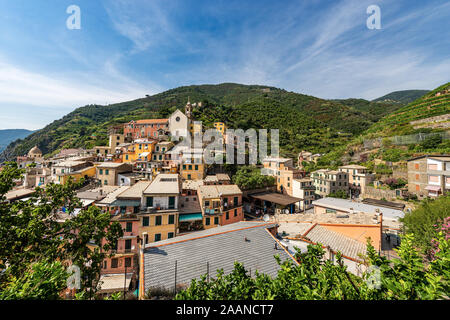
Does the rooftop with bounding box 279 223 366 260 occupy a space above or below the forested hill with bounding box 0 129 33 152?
below

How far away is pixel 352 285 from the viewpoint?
10.2ft

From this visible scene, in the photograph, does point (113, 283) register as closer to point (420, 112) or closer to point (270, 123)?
point (270, 123)

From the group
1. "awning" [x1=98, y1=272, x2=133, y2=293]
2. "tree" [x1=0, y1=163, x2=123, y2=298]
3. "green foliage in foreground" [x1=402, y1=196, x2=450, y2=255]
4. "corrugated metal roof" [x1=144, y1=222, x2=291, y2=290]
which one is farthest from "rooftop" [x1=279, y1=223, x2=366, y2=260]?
"awning" [x1=98, y1=272, x2=133, y2=293]

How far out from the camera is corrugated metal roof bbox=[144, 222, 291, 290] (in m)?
7.98

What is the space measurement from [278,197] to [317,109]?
97.7 meters

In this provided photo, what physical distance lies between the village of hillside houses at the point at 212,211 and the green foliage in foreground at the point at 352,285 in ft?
4.81

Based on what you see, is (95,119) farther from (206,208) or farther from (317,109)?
(317,109)

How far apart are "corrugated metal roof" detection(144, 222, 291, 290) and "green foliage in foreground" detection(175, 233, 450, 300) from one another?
5636mm

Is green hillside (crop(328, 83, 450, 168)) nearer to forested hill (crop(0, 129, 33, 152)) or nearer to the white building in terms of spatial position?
the white building

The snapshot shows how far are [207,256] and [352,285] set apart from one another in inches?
299

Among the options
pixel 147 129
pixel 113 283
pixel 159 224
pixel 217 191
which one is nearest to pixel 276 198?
pixel 217 191

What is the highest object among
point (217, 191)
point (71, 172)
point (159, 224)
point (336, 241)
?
point (71, 172)

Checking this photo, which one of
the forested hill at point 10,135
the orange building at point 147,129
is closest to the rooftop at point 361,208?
the orange building at point 147,129

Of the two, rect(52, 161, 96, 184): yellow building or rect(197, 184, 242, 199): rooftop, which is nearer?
rect(197, 184, 242, 199): rooftop
